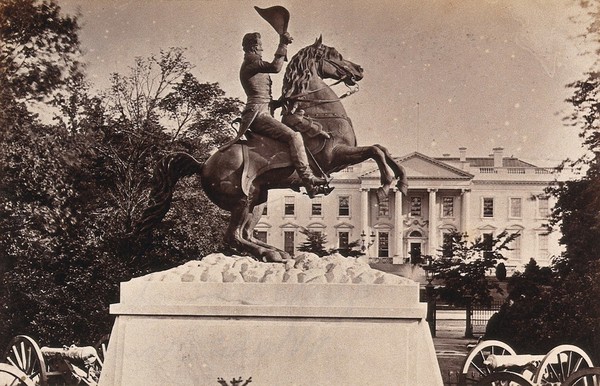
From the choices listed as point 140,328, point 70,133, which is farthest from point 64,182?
point 140,328

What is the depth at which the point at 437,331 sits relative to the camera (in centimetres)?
1330

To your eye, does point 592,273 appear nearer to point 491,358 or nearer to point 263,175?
point 491,358

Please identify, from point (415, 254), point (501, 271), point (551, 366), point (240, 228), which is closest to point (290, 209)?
point (415, 254)

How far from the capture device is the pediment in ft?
41.7

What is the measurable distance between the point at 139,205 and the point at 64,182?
1549mm

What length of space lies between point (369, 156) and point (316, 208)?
745cm

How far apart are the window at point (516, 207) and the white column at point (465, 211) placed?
67cm

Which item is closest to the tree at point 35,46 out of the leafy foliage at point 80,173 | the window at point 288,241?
the leafy foliage at point 80,173

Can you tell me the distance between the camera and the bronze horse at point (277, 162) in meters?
8.30

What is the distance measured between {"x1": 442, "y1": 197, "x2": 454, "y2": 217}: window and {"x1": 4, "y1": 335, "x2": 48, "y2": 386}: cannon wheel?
638 cm

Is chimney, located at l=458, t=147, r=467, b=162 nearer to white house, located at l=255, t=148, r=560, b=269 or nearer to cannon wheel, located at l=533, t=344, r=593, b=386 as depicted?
white house, located at l=255, t=148, r=560, b=269

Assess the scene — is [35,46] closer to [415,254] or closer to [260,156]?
[260,156]

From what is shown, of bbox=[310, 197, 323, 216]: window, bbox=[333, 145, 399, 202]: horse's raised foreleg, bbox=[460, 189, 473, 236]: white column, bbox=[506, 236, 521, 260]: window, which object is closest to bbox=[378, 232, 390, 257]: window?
bbox=[310, 197, 323, 216]: window

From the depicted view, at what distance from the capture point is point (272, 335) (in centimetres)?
704
